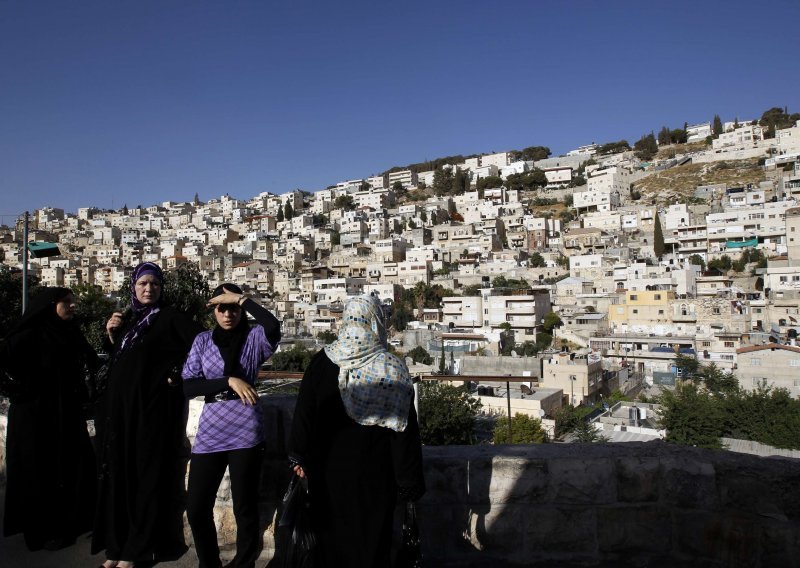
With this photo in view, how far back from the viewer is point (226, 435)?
2.39m

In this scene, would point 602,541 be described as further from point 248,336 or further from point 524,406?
point 524,406

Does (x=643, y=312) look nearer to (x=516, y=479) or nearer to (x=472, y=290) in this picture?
(x=472, y=290)

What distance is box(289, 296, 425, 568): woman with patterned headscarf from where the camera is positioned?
200 centimetres

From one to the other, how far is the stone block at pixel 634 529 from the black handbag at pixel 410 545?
928mm

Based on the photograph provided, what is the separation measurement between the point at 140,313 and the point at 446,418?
16250 millimetres

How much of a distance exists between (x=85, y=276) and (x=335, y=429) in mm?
77782

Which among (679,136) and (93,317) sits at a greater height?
(679,136)

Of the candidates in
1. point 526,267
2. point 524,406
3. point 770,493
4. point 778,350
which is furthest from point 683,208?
point 770,493

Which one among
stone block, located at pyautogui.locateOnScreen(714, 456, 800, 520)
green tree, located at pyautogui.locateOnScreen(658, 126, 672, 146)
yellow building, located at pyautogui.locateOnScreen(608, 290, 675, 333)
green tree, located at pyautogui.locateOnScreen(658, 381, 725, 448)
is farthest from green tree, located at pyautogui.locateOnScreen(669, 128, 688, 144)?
stone block, located at pyautogui.locateOnScreen(714, 456, 800, 520)

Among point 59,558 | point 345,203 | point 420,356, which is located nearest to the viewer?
point 59,558

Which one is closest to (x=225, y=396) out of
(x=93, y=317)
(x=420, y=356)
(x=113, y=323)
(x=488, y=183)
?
(x=113, y=323)

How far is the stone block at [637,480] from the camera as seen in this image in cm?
243

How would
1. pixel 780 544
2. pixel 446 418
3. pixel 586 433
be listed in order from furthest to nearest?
pixel 586 433, pixel 446 418, pixel 780 544

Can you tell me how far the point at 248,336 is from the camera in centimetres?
251
